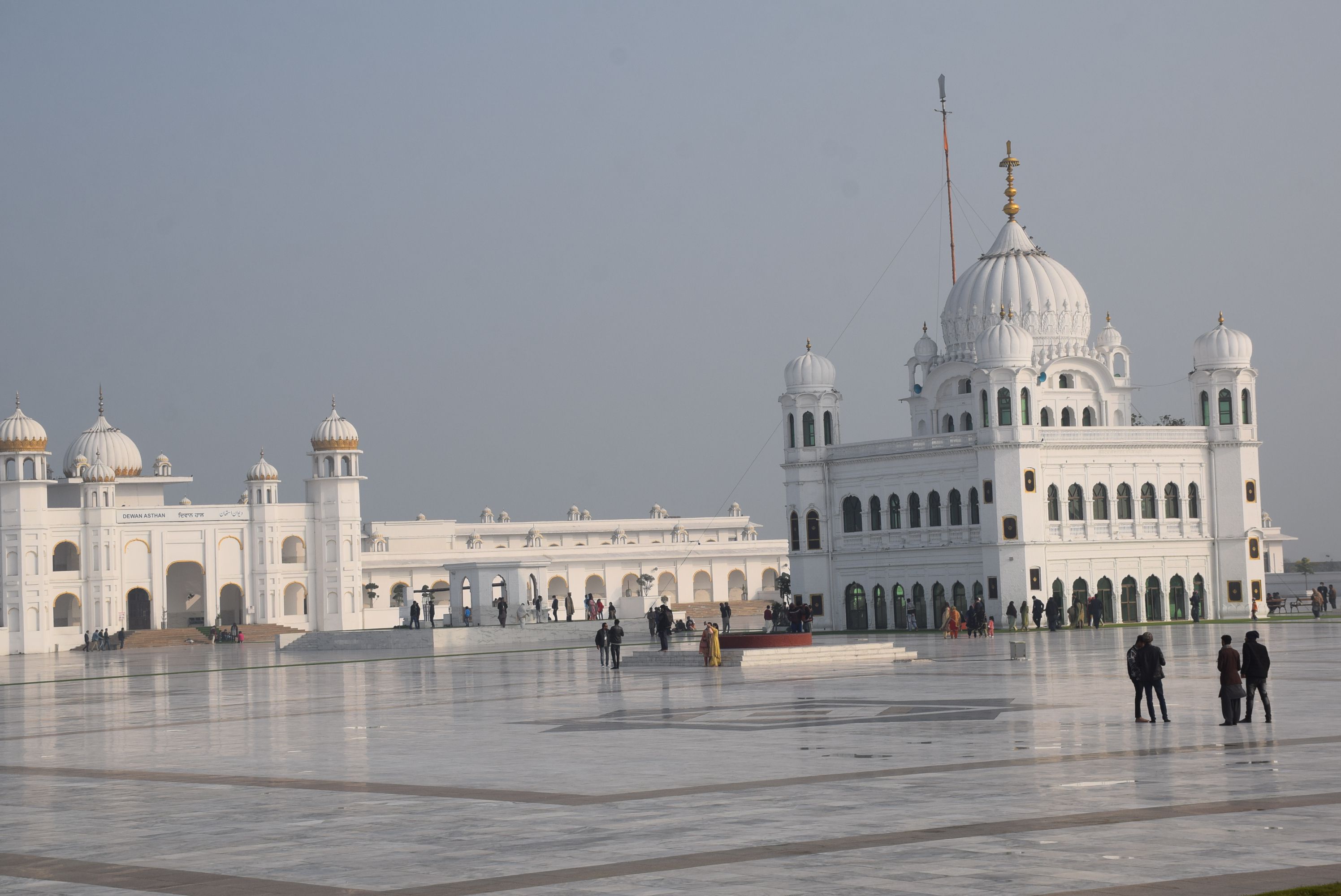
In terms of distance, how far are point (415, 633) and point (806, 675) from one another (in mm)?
25533

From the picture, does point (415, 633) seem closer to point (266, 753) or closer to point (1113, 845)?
point (266, 753)

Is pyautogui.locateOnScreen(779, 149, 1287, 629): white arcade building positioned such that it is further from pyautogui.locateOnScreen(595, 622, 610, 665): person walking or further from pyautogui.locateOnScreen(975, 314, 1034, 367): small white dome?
pyautogui.locateOnScreen(595, 622, 610, 665): person walking

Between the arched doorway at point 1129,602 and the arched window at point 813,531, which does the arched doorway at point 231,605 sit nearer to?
the arched window at point 813,531

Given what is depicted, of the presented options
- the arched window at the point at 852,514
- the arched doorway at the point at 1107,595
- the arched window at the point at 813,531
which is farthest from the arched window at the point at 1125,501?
Result: the arched window at the point at 813,531

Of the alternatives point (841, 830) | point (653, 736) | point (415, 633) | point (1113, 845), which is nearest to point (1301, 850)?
point (1113, 845)

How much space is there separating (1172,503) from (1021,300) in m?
8.86

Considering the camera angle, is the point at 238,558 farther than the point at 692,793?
Yes

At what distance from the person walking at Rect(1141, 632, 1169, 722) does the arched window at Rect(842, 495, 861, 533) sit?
41441 millimetres

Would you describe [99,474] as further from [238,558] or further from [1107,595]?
[1107,595]

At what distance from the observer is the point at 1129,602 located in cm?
5612

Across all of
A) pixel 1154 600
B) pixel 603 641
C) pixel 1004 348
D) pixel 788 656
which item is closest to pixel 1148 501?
pixel 1154 600

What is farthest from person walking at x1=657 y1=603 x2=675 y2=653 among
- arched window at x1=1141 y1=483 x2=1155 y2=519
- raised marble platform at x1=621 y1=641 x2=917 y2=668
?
arched window at x1=1141 y1=483 x2=1155 y2=519

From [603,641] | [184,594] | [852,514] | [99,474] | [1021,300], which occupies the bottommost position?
[603,641]

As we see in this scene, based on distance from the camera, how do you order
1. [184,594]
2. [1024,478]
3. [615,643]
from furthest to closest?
[184,594]
[1024,478]
[615,643]
